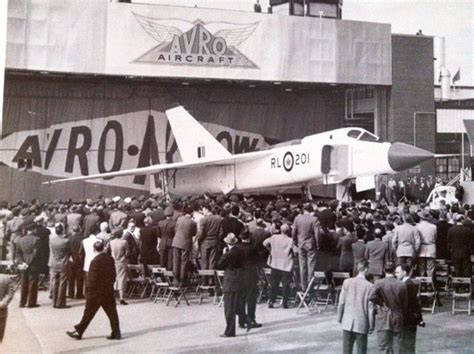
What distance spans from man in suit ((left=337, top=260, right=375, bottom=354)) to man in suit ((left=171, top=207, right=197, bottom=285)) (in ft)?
8.49

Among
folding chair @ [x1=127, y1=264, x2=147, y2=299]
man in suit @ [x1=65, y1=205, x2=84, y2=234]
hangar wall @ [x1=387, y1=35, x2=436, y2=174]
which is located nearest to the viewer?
folding chair @ [x1=127, y1=264, x2=147, y2=299]

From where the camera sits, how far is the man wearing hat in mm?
6449

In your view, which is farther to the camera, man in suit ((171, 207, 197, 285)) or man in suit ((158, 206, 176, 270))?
man in suit ((158, 206, 176, 270))

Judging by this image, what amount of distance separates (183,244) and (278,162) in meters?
3.15

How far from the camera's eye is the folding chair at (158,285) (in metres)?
5.94

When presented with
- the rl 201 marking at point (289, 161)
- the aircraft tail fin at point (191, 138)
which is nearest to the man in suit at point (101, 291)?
the rl 201 marking at point (289, 161)

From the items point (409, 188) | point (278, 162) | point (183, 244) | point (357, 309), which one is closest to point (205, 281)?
point (183, 244)

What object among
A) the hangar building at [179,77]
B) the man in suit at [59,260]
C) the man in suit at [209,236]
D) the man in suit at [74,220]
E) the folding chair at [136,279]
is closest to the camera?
the man in suit at [59,260]

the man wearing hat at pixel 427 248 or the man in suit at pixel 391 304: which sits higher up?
the man wearing hat at pixel 427 248

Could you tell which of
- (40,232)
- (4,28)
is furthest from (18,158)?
(4,28)

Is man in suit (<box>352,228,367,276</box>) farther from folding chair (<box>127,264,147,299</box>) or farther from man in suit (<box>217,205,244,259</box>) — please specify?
folding chair (<box>127,264,147,299</box>)

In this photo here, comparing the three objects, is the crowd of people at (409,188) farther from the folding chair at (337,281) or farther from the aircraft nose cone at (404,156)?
the folding chair at (337,281)

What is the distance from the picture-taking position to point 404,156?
769 centimetres

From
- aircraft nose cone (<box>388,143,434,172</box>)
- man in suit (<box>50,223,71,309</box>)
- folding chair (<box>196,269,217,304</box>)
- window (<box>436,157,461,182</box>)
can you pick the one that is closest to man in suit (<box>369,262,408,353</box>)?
folding chair (<box>196,269,217,304</box>)
